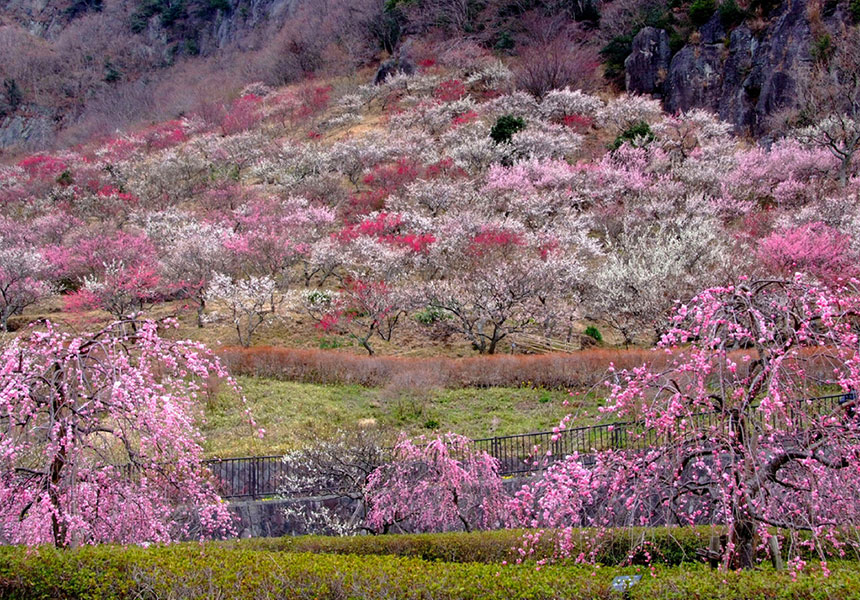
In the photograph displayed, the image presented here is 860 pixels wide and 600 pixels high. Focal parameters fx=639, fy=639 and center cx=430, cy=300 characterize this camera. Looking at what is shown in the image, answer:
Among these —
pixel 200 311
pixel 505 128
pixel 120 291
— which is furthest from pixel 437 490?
pixel 505 128

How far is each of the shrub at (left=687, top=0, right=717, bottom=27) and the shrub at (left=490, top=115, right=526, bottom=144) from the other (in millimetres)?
16054

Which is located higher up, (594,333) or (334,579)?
(334,579)

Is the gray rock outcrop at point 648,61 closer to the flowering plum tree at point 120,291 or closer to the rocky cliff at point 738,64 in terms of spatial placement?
the rocky cliff at point 738,64

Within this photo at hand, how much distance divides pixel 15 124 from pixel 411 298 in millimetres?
69782

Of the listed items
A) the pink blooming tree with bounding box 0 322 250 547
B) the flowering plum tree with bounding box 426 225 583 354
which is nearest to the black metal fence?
the pink blooming tree with bounding box 0 322 250 547

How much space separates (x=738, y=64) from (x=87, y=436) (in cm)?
4407

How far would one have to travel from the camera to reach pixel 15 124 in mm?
71688

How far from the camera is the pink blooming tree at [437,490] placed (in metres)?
10.2

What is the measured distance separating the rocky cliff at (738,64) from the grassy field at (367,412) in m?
29.6

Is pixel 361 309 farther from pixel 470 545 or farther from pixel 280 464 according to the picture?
pixel 470 545

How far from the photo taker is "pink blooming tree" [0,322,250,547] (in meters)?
6.34

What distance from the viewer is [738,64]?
40.5 metres

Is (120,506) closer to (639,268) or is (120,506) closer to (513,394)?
(513,394)

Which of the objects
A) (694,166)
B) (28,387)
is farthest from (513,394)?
(694,166)
